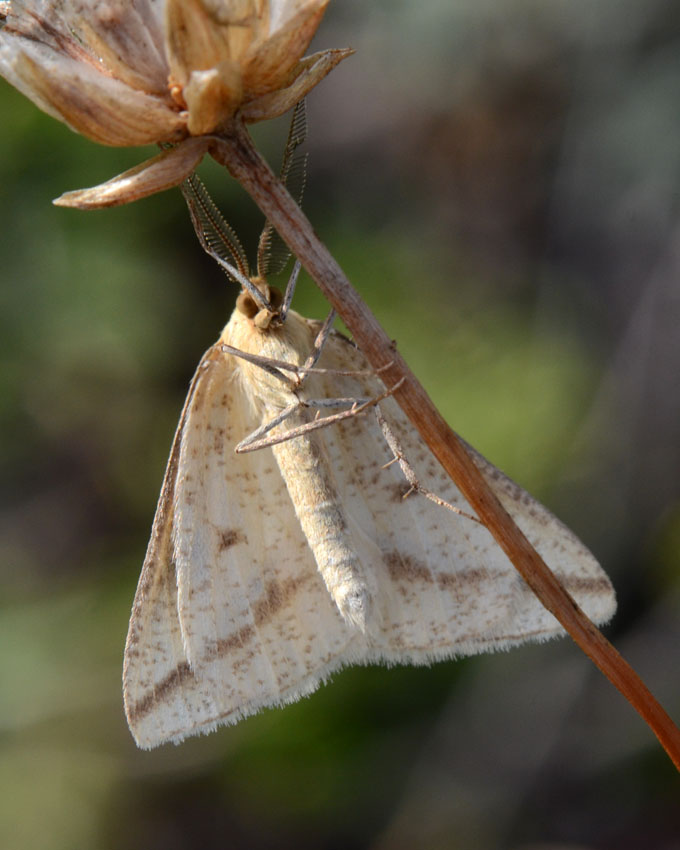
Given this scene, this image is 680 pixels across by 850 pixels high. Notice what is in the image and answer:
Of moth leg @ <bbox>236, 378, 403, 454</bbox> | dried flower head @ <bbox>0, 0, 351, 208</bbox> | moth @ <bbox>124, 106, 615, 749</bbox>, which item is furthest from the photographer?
moth @ <bbox>124, 106, 615, 749</bbox>

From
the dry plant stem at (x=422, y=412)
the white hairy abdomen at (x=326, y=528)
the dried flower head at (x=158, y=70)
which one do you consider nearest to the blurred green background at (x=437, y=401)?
the white hairy abdomen at (x=326, y=528)

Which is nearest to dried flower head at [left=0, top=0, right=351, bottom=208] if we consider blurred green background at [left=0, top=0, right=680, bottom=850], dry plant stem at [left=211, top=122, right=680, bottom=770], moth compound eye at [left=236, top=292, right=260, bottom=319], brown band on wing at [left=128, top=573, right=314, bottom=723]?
dry plant stem at [left=211, top=122, right=680, bottom=770]

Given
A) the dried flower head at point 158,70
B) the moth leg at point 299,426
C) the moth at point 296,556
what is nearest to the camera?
the dried flower head at point 158,70

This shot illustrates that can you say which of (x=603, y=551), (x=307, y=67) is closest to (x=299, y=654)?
(x=307, y=67)

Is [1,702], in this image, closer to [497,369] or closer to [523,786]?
[523,786]

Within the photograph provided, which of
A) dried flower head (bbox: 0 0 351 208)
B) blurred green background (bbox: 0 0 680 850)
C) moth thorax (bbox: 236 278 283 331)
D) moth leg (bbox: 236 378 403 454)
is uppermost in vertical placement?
dried flower head (bbox: 0 0 351 208)

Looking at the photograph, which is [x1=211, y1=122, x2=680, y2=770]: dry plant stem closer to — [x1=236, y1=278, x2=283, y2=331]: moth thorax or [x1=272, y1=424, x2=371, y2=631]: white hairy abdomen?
[x1=236, y1=278, x2=283, y2=331]: moth thorax

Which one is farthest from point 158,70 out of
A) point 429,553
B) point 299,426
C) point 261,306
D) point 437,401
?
point 437,401

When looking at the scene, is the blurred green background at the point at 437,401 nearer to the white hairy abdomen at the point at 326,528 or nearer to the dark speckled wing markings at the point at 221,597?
the dark speckled wing markings at the point at 221,597
